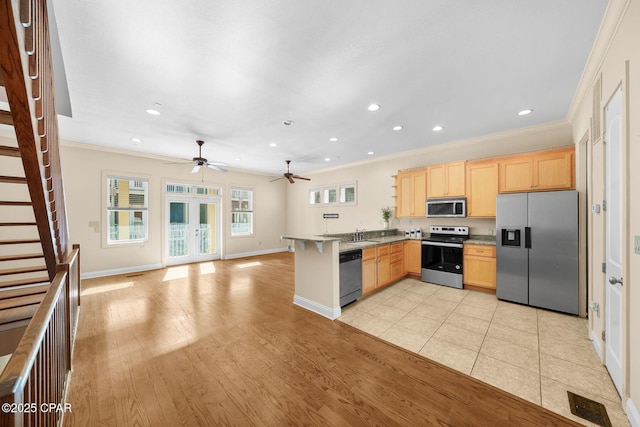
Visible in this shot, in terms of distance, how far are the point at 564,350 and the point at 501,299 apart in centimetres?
140

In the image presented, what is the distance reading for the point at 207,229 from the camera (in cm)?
738

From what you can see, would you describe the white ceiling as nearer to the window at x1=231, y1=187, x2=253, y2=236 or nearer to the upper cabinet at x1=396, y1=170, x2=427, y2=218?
the upper cabinet at x1=396, y1=170, x2=427, y2=218

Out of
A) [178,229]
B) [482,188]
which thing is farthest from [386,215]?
[178,229]

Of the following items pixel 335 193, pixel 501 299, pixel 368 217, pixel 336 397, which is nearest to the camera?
pixel 336 397

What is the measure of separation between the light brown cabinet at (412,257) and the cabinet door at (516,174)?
69.2 inches

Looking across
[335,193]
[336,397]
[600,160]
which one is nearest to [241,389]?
[336,397]

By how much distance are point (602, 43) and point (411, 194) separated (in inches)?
136

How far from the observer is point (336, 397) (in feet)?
6.20

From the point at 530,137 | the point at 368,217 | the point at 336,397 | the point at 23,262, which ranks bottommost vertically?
the point at 336,397

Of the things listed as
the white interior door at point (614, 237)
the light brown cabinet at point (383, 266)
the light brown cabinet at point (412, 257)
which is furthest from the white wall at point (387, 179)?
the white interior door at point (614, 237)

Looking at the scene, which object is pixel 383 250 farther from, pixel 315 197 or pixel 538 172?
pixel 315 197

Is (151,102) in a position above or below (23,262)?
above

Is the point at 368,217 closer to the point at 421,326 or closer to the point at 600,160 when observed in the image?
the point at 421,326

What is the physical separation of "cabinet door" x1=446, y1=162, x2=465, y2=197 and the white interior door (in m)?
2.39
